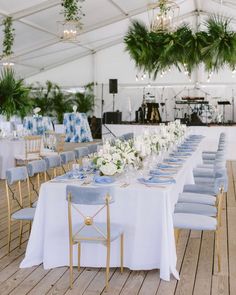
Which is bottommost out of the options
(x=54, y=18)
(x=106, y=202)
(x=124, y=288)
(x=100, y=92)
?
(x=124, y=288)

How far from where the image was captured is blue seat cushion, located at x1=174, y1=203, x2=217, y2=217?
434cm

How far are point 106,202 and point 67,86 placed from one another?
18.3m

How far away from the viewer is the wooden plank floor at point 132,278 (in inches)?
143

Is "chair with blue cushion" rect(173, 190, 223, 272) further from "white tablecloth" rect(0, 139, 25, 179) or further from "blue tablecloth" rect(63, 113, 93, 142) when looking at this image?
"blue tablecloth" rect(63, 113, 93, 142)

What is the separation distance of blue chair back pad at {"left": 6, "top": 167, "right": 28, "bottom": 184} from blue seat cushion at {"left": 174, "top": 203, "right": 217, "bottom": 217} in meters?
1.51

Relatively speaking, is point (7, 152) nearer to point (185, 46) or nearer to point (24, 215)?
point (24, 215)

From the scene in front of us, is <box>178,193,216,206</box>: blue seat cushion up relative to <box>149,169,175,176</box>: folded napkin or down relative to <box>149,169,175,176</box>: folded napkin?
down

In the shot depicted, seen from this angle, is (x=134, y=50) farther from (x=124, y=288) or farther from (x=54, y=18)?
(x=124, y=288)

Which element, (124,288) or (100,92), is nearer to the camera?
(124,288)

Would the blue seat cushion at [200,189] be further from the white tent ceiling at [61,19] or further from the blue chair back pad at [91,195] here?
the white tent ceiling at [61,19]

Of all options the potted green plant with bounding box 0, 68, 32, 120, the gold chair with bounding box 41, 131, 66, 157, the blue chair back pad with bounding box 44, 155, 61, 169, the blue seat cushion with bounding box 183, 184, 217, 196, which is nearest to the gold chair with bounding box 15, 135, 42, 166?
the gold chair with bounding box 41, 131, 66, 157

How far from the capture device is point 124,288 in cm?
368

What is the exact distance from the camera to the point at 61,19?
1416 cm

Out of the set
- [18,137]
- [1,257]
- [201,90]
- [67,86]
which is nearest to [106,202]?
[1,257]
